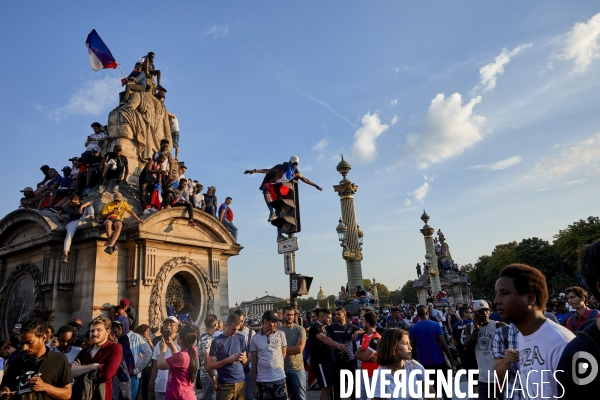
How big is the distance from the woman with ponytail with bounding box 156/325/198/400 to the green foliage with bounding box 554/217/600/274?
52190 millimetres

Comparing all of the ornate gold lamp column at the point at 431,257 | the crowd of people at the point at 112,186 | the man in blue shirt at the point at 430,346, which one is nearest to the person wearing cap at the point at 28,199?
the crowd of people at the point at 112,186

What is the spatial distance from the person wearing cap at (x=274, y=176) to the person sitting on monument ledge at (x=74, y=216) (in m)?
5.94

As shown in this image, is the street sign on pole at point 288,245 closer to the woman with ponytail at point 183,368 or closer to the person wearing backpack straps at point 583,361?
the woman with ponytail at point 183,368

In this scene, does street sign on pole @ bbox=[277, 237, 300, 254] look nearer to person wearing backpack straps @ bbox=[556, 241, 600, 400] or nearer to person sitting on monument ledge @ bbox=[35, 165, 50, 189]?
person wearing backpack straps @ bbox=[556, 241, 600, 400]

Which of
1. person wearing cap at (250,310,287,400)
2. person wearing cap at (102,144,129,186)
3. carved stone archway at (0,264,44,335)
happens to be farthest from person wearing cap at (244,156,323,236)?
carved stone archway at (0,264,44,335)

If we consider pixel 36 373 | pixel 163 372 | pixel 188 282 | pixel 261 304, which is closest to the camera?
pixel 36 373

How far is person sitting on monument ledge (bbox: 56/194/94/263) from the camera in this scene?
10.5 metres

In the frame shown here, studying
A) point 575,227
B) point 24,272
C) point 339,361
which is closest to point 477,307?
point 339,361

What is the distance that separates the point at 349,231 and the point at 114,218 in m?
26.5

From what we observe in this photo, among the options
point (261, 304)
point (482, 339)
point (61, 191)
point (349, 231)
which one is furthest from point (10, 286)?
point (261, 304)

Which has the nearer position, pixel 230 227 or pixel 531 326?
pixel 531 326

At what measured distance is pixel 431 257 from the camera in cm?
5169

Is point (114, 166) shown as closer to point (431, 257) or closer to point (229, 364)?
point (229, 364)

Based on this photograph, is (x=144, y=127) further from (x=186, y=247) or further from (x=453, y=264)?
(x=453, y=264)
